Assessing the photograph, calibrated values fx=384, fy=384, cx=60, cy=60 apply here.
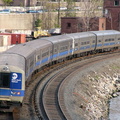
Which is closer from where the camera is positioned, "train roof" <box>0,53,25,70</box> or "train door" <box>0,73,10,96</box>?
"train door" <box>0,73,10,96</box>

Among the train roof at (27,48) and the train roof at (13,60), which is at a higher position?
the train roof at (27,48)

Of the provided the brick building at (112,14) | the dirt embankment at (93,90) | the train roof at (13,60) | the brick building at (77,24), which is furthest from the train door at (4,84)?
the brick building at (112,14)

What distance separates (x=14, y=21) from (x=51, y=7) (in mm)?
14003

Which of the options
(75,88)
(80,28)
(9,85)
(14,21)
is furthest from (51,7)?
(9,85)

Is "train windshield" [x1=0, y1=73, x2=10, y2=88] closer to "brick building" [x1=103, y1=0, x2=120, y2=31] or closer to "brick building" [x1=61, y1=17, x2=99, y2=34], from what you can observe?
"brick building" [x1=61, y1=17, x2=99, y2=34]

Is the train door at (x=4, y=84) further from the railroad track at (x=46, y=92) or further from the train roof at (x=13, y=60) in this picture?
the railroad track at (x=46, y=92)

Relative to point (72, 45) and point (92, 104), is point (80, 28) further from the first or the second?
point (92, 104)

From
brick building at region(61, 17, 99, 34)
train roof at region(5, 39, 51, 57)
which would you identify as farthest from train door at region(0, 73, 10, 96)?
brick building at region(61, 17, 99, 34)

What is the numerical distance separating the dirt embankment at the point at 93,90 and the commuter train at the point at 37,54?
3331 mm

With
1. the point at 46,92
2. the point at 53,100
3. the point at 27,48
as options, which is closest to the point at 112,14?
the point at 27,48

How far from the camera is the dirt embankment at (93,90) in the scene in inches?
1032

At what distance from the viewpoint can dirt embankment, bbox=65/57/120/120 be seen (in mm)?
26209

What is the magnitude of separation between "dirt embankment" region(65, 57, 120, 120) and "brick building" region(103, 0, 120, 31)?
24.0 meters

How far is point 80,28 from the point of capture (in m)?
67.0
